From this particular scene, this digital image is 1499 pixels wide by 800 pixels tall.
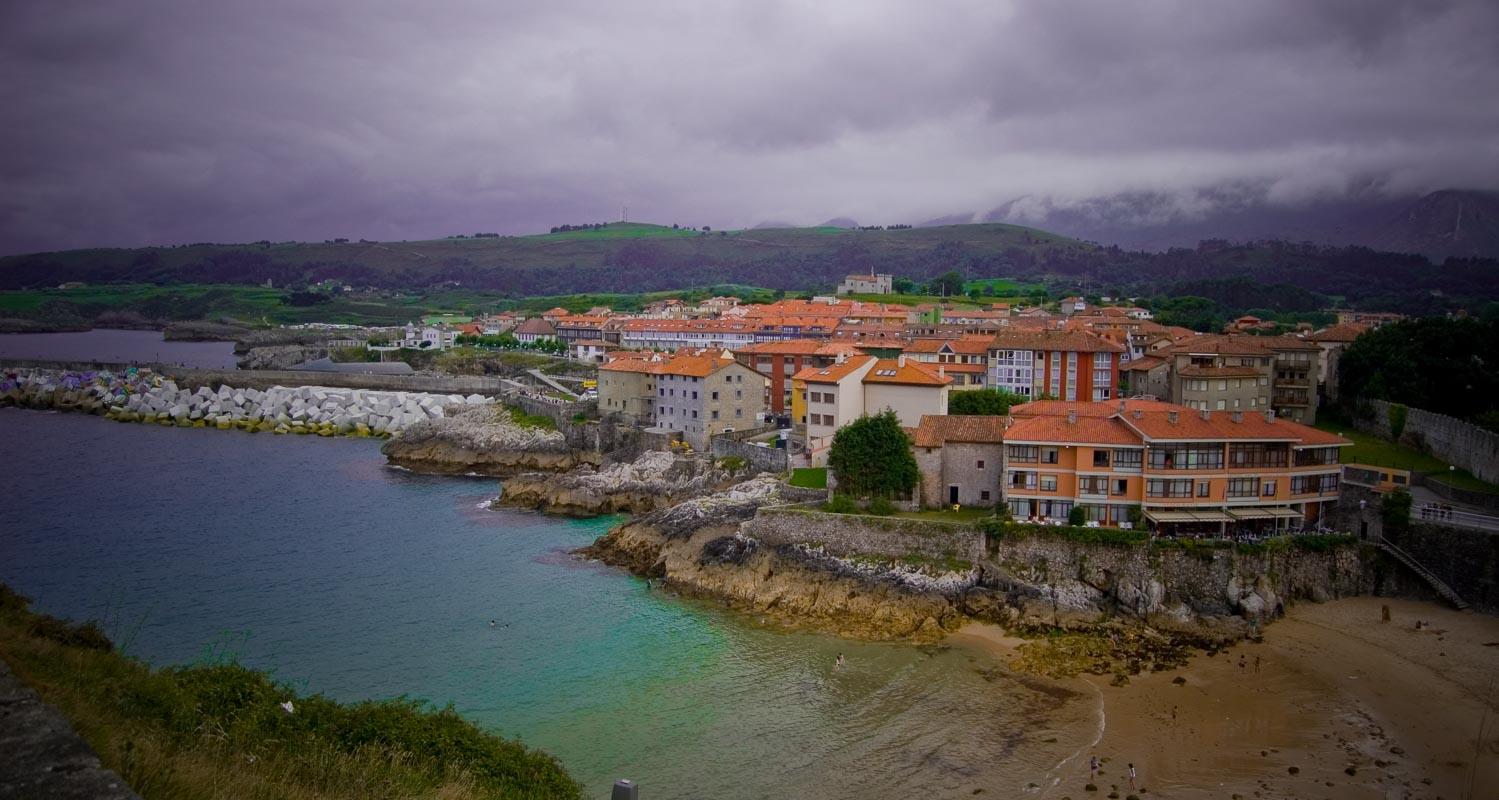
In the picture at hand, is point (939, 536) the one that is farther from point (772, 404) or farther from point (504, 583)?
point (772, 404)

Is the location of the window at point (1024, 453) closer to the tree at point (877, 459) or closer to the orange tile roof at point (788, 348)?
the tree at point (877, 459)

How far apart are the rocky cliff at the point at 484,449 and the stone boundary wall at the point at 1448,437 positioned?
36825mm

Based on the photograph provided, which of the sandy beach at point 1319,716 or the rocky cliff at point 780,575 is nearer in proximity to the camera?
the sandy beach at point 1319,716

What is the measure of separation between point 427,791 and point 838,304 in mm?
81431

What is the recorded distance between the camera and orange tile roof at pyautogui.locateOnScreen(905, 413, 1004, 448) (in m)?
32.2

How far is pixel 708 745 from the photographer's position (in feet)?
66.8

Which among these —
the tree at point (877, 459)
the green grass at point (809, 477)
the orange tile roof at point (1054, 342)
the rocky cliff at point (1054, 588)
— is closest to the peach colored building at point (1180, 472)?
the rocky cliff at point (1054, 588)

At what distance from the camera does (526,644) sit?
26281 mm

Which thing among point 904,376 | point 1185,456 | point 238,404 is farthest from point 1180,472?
point 238,404

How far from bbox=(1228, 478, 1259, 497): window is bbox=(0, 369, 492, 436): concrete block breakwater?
46.8 metres

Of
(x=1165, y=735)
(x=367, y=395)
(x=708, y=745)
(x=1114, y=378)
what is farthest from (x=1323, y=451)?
(x=367, y=395)

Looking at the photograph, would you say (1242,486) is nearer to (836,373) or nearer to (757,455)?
(836,373)

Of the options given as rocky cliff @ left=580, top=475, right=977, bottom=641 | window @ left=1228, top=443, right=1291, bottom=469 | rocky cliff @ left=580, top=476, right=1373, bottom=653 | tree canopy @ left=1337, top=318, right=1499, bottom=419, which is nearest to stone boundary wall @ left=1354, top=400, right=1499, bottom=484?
tree canopy @ left=1337, top=318, right=1499, bottom=419

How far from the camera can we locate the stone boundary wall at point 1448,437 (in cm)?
3109
